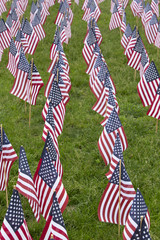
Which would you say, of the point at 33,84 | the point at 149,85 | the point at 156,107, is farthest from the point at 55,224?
the point at 149,85

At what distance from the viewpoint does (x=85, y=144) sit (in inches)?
413

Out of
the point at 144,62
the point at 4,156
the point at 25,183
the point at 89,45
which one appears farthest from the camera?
the point at 89,45

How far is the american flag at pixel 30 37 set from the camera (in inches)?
597

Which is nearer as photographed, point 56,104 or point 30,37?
point 56,104

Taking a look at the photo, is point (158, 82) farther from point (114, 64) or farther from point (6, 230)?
point (6, 230)

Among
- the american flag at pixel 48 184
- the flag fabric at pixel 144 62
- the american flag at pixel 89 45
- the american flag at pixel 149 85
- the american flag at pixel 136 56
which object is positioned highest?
the american flag at pixel 89 45

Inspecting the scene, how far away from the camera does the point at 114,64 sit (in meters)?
15.7

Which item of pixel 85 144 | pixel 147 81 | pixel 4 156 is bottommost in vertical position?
pixel 4 156

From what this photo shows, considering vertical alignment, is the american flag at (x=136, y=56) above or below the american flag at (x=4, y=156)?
above

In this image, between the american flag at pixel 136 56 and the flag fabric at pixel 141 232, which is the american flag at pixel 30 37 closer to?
the american flag at pixel 136 56

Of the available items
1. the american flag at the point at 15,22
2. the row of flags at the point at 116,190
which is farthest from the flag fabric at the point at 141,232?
the american flag at the point at 15,22

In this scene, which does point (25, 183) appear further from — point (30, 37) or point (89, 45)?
point (30, 37)

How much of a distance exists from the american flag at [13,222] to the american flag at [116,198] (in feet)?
5.38

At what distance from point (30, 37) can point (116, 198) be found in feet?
31.5
